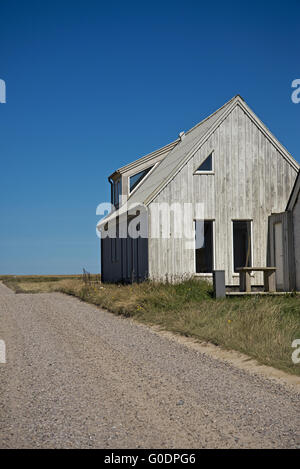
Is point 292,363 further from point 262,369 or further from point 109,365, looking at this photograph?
point 109,365

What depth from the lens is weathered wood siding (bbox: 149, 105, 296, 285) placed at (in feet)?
61.9

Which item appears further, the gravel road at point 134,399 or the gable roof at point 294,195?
the gable roof at point 294,195

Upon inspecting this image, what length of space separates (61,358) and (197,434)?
433 centimetres

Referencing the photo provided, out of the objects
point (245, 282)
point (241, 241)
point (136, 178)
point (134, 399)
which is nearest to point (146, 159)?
point (136, 178)

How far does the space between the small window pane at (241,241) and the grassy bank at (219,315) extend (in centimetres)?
304

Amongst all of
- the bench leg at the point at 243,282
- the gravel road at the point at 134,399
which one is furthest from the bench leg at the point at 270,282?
the gravel road at the point at 134,399

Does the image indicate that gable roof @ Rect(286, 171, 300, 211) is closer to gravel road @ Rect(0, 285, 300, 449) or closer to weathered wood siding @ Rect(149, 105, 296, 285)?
weathered wood siding @ Rect(149, 105, 296, 285)

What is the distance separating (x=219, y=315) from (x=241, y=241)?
800cm

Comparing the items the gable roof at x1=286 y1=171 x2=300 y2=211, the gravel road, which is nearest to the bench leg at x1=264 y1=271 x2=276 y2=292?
the gable roof at x1=286 y1=171 x2=300 y2=211

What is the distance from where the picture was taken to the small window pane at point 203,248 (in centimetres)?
1923

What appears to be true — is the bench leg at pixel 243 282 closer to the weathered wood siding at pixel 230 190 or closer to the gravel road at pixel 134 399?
the weathered wood siding at pixel 230 190

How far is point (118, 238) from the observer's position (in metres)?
24.9
